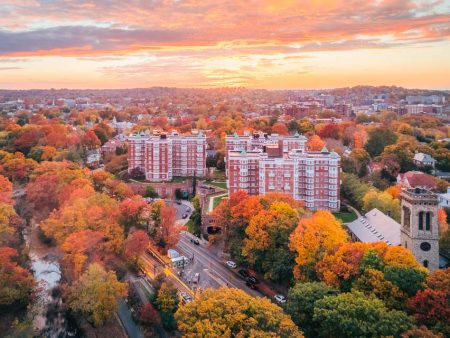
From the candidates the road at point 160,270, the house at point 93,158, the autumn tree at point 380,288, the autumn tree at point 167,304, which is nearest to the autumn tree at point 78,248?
→ the road at point 160,270

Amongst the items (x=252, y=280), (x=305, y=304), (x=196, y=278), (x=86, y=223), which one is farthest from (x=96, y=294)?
(x=305, y=304)

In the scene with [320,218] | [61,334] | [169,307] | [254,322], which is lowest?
[61,334]

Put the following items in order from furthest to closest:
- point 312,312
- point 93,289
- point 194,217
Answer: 1. point 194,217
2. point 93,289
3. point 312,312

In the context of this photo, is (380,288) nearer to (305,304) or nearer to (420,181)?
(305,304)

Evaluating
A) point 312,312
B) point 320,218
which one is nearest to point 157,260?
point 320,218

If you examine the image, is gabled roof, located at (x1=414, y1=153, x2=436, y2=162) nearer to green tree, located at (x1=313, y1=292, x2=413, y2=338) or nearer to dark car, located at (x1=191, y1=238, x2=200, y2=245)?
dark car, located at (x1=191, y1=238, x2=200, y2=245)

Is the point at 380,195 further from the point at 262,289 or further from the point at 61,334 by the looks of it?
the point at 61,334
